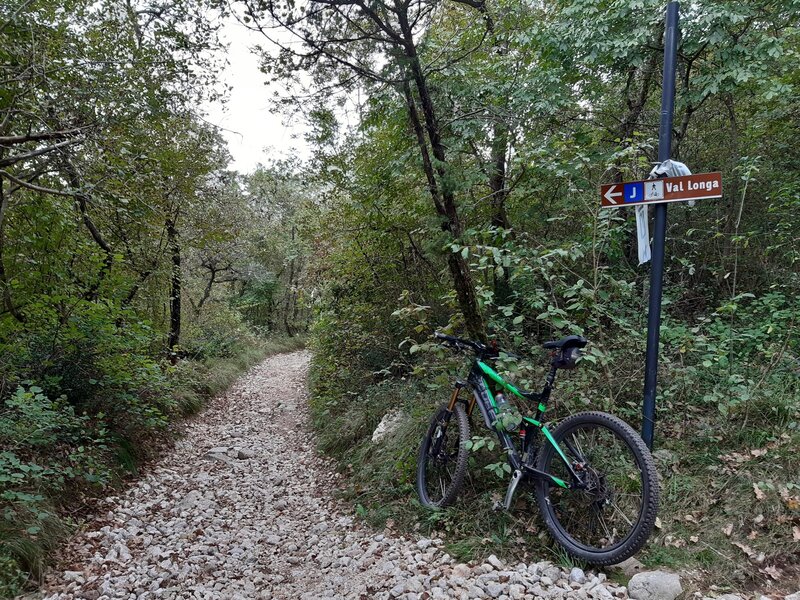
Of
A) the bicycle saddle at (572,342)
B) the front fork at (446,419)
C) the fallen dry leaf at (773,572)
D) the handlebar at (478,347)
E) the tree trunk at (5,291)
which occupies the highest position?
the tree trunk at (5,291)

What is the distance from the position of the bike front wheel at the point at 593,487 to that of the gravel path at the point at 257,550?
0.28 m

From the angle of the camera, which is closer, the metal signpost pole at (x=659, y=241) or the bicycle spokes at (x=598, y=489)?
the bicycle spokes at (x=598, y=489)

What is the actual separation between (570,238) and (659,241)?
8.85 feet

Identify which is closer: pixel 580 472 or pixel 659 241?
pixel 580 472

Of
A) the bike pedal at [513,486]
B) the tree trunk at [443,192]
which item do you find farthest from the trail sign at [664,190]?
the bike pedal at [513,486]

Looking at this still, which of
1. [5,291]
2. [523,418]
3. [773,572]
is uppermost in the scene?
[5,291]

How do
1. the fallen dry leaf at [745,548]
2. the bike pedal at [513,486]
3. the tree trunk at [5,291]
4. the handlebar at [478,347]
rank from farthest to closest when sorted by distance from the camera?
the tree trunk at [5,291], the handlebar at [478,347], the bike pedal at [513,486], the fallen dry leaf at [745,548]

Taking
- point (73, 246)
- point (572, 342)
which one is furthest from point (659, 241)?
point (73, 246)

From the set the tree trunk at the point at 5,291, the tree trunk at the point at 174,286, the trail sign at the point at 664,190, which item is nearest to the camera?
the trail sign at the point at 664,190

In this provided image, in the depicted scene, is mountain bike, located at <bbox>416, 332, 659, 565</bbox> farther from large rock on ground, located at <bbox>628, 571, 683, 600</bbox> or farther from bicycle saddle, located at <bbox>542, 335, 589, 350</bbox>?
large rock on ground, located at <bbox>628, 571, 683, 600</bbox>

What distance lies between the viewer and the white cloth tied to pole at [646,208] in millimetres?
2990

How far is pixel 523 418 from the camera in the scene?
126 inches

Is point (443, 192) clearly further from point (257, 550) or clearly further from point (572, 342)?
point (257, 550)

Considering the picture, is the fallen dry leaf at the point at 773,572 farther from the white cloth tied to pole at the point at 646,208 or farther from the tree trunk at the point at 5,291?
the tree trunk at the point at 5,291
